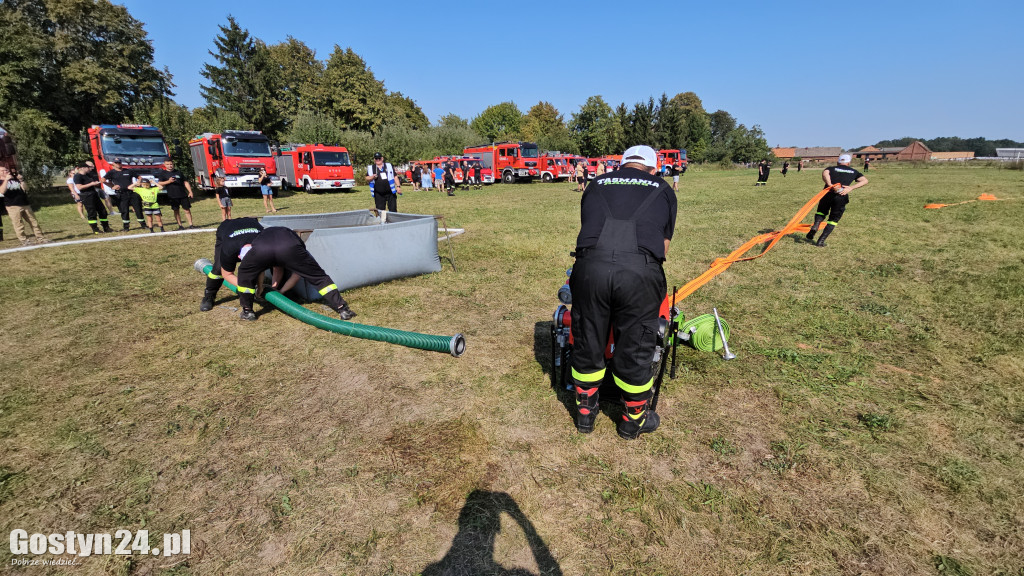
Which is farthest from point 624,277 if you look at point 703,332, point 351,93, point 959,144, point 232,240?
point 959,144

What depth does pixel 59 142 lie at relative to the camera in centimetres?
2369

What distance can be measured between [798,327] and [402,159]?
40135 millimetres

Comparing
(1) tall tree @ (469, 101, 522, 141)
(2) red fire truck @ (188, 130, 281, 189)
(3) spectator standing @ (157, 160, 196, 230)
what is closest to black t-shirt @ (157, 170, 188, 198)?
(3) spectator standing @ (157, 160, 196, 230)

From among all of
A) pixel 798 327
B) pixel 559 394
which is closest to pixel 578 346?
pixel 559 394

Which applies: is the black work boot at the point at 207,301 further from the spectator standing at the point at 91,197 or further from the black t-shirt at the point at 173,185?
the spectator standing at the point at 91,197

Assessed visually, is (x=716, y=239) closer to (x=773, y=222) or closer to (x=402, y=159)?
(x=773, y=222)

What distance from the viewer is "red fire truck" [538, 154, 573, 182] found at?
31.9 meters

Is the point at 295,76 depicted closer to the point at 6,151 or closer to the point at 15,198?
the point at 6,151

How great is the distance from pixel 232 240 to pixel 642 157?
187 inches

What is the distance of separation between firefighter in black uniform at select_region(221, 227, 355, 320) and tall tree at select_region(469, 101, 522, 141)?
73.5 meters

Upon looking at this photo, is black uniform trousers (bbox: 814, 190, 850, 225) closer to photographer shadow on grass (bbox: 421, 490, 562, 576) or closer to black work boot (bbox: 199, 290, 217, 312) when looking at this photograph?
photographer shadow on grass (bbox: 421, 490, 562, 576)

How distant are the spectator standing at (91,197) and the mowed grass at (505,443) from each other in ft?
21.8

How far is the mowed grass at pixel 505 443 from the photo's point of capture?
2166mm

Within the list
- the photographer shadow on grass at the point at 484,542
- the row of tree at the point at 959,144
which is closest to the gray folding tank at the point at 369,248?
the photographer shadow on grass at the point at 484,542
